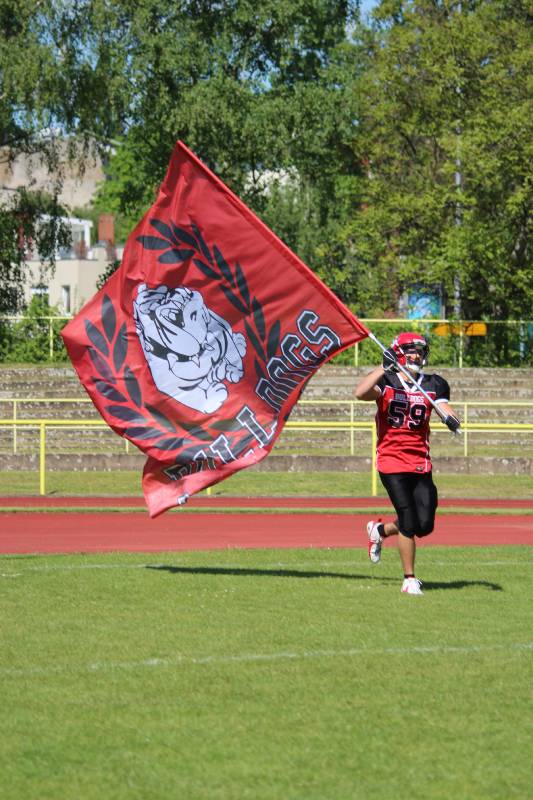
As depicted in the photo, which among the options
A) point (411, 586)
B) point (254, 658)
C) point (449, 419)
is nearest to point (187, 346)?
point (449, 419)

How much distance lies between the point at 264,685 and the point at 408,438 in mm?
4138

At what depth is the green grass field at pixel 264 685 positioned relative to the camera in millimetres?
6559

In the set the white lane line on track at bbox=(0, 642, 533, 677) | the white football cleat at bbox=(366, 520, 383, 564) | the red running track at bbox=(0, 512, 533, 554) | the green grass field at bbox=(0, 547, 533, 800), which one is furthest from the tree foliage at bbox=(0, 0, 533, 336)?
the white lane line on track at bbox=(0, 642, 533, 677)

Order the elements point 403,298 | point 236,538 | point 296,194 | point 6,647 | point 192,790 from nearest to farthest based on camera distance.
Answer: point 192,790, point 6,647, point 236,538, point 403,298, point 296,194

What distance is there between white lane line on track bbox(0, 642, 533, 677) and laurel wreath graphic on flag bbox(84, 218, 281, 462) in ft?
12.8

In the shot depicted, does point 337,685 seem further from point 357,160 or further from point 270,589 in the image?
point 357,160

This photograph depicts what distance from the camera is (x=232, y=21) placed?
46.4 m

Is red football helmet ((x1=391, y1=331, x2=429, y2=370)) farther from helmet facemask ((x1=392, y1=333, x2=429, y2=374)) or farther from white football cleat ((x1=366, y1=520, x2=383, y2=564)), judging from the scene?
white football cleat ((x1=366, y1=520, x2=383, y2=564))

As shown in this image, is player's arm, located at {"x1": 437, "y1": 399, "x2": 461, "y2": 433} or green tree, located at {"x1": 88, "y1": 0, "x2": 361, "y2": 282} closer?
player's arm, located at {"x1": 437, "y1": 399, "x2": 461, "y2": 433}

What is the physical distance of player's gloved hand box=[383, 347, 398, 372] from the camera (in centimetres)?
1194

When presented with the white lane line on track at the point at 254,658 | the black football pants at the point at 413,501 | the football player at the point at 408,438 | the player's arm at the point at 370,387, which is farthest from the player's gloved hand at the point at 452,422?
the white lane line on track at the point at 254,658

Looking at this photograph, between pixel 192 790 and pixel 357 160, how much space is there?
1877 inches

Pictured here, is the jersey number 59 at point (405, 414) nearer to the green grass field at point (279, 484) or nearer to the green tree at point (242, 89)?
the green grass field at point (279, 484)


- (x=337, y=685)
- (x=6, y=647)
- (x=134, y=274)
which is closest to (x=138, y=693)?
(x=337, y=685)
